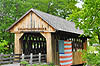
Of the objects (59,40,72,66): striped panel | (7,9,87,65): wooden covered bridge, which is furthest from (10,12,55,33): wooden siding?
(59,40,72,66): striped panel

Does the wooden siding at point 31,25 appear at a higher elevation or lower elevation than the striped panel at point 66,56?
higher

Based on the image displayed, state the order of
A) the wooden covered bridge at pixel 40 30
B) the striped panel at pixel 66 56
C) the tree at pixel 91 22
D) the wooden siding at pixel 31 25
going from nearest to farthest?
the tree at pixel 91 22
the wooden covered bridge at pixel 40 30
the wooden siding at pixel 31 25
the striped panel at pixel 66 56

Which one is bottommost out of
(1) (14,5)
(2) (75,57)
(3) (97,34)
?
(2) (75,57)

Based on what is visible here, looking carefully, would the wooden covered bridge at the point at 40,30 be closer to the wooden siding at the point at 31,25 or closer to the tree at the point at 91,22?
the wooden siding at the point at 31,25

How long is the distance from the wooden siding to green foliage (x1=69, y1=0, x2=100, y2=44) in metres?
5.13

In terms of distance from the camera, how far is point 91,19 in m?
8.70

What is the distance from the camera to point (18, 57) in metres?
15.2

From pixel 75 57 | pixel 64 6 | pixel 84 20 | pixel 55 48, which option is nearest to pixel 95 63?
pixel 84 20

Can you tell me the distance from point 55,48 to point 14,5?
8.82 metres

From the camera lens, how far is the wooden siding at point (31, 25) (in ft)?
47.3

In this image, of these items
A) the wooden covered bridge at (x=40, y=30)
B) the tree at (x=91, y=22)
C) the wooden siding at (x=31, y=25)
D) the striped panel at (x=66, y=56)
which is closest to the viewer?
the tree at (x=91, y=22)

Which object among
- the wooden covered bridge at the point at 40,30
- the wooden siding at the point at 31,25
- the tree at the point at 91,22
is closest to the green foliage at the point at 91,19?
the tree at the point at 91,22

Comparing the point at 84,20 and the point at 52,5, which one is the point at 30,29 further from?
the point at 52,5

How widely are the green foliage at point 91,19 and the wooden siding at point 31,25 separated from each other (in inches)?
202
